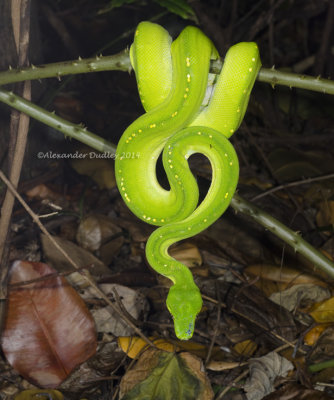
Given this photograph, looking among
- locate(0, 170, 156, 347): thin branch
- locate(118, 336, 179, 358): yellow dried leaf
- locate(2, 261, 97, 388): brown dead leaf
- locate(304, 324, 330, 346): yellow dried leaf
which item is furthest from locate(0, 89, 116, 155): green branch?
locate(304, 324, 330, 346): yellow dried leaf

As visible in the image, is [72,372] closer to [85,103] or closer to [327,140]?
[85,103]

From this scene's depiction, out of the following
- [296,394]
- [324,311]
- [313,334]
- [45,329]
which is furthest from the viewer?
[324,311]

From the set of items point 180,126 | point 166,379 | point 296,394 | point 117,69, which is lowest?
point 296,394

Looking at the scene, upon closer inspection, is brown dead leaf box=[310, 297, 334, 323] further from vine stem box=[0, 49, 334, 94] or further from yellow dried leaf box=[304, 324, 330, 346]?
vine stem box=[0, 49, 334, 94]

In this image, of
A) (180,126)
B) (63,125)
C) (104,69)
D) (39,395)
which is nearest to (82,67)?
(104,69)

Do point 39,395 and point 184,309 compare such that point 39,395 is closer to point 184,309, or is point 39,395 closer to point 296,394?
point 184,309

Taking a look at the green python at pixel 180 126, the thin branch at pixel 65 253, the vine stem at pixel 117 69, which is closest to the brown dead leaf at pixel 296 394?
the thin branch at pixel 65 253

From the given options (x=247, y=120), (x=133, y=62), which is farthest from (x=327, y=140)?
(x=133, y=62)

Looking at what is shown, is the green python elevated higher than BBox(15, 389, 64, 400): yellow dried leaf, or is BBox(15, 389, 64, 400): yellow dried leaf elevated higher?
the green python
